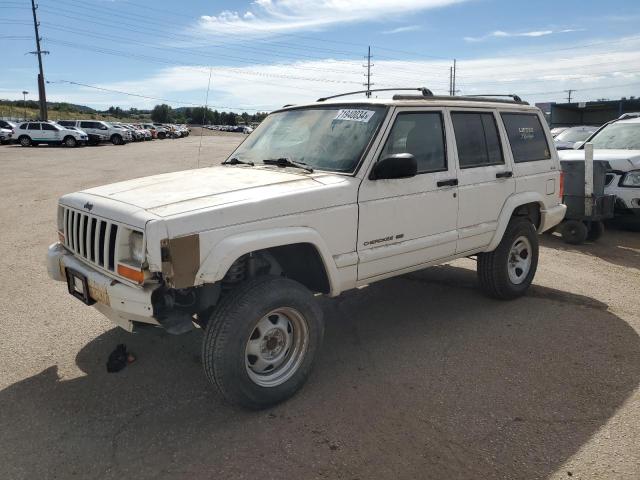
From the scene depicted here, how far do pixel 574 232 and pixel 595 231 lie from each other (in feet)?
1.88

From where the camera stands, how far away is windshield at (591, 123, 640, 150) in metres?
9.77

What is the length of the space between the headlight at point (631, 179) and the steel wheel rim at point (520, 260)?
429 centimetres

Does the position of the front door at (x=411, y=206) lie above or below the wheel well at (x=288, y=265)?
above

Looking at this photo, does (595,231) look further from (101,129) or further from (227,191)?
(101,129)

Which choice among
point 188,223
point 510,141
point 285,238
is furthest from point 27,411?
point 510,141

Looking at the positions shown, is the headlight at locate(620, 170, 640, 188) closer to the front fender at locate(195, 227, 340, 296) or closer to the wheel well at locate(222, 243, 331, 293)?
the wheel well at locate(222, 243, 331, 293)

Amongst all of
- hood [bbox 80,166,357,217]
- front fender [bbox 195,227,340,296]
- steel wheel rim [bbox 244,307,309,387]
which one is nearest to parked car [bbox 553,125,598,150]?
hood [bbox 80,166,357,217]

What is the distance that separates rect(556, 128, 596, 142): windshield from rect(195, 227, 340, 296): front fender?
13.5 meters

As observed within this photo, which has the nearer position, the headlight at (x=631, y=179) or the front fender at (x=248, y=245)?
the front fender at (x=248, y=245)

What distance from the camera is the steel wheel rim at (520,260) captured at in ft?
18.3

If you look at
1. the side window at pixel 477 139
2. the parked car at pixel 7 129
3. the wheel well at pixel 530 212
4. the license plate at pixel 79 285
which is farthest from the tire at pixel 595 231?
the parked car at pixel 7 129

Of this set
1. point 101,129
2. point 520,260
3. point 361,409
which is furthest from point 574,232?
point 101,129

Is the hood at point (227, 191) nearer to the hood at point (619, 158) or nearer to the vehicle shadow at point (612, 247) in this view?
the vehicle shadow at point (612, 247)

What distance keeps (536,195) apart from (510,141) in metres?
0.66
